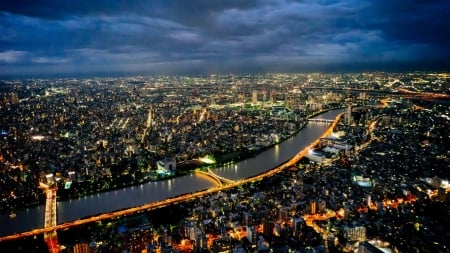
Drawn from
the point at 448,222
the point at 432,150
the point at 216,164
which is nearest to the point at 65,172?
the point at 216,164

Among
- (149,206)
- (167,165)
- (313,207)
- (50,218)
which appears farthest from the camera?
(167,165)

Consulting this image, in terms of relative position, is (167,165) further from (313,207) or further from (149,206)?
(313,207)

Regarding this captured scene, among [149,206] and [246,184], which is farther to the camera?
[246,184]

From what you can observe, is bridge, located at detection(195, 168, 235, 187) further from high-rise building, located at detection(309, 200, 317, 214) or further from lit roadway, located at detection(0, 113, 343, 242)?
high-rise building, located at detection(309, 200, 317, 214)

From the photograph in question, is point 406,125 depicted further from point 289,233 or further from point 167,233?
point 167,233

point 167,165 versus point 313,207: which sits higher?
point 167,165

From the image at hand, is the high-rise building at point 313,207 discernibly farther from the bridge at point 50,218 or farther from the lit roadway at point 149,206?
the bridge at point 50,218

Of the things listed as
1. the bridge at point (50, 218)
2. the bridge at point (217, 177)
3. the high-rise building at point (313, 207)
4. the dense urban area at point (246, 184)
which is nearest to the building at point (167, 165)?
the dense urban area at point (246, 184)

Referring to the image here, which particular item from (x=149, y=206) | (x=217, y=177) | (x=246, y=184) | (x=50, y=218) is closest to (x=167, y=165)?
(x=217, y=177)
